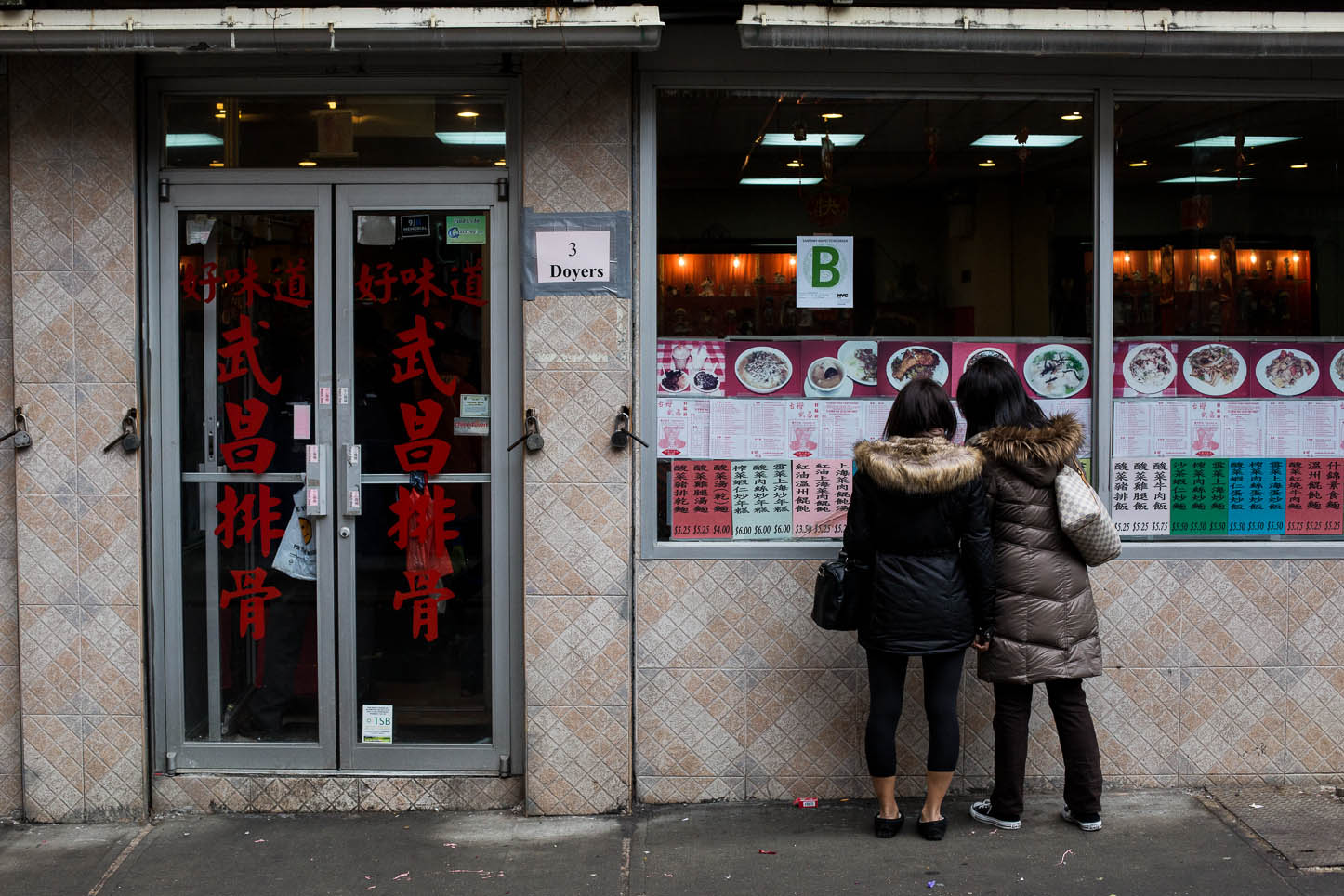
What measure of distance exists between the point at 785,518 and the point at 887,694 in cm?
89

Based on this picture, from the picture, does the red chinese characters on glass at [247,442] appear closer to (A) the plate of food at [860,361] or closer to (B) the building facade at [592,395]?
(B) the building facade at [592,395]

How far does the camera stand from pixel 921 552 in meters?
4.64

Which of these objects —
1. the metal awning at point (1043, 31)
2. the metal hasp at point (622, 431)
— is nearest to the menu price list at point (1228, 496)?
the metal awning at point (1043, 31)

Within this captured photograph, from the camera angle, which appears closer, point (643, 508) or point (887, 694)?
point (887, 694)

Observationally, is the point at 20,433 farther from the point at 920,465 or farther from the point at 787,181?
the point at 920,465

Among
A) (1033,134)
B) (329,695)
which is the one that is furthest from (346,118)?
(1033,134)

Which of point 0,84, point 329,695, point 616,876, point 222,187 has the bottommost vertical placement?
point 616,876

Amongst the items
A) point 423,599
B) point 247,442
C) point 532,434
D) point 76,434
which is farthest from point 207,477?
point 532,434

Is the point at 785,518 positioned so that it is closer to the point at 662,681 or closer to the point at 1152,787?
the point at 662,681

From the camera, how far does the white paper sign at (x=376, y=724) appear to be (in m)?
5.38

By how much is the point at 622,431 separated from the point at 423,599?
112 centimetres

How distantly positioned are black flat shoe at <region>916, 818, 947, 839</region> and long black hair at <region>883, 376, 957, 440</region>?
1.45 meters

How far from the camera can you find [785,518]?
5.34 metres

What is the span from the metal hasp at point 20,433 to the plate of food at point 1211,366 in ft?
15.2
